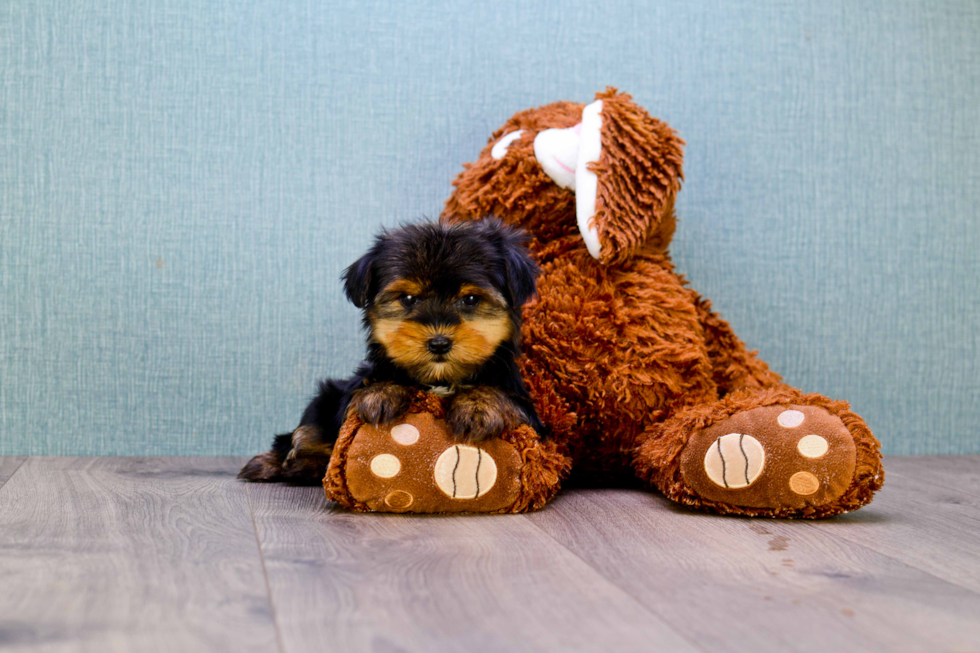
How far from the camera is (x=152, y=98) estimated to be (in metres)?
2.34

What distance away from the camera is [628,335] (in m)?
1.93

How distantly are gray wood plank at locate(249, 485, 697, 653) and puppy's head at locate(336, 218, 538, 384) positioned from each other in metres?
0.33

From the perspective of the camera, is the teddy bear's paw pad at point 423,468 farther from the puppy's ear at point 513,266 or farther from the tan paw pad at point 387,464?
the puppy's ear at point 513,266

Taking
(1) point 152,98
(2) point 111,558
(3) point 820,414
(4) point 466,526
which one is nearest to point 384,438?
(4) point 466,526

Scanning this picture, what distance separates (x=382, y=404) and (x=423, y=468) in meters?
0.15

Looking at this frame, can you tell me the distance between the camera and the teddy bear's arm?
2082 mm

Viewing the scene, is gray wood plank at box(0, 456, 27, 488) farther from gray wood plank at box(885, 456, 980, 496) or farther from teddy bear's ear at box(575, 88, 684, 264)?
gray wood plank at box(885, 456, 980, 496)

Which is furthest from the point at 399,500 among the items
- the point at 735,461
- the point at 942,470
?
the point at 942,470

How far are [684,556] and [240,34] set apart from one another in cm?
193

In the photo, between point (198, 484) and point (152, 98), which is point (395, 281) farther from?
point (152, 98)

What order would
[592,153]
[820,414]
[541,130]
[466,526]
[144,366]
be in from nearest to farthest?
[466,526] → [820,414] → [592,153] → [541,130] → [144,366]

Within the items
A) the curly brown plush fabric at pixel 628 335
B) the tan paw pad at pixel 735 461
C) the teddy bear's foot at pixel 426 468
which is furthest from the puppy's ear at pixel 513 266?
the tan paw pad at pixel 735 461

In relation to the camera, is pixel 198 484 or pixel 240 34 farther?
pixel 240 34

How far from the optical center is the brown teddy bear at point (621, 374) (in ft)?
5.27
